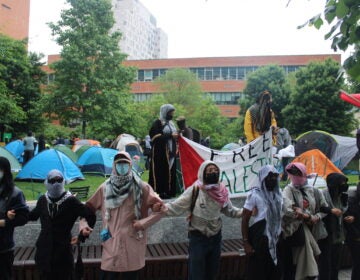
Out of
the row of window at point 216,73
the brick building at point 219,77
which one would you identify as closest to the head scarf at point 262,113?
the brick building at point 219,77

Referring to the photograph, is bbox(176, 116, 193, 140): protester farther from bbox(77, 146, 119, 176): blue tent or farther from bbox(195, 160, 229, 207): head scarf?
bbox(77, 146, 119, 176): blue tent

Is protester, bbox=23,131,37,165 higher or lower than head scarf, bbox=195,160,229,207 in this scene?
higher

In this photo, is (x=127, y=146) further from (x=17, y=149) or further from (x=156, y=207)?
(x=156, y=207)

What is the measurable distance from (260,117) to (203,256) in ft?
11.9

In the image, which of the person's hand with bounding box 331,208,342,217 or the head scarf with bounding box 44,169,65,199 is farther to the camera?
the person's hand with bounding box 331,208,342,217

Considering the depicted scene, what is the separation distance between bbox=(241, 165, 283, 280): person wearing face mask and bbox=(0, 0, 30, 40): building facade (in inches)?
1983

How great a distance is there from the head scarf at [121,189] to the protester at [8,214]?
95cm

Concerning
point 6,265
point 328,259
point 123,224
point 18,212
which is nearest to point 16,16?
point 18,212

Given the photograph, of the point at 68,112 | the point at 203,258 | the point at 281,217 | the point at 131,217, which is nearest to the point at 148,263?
the point at 203,258

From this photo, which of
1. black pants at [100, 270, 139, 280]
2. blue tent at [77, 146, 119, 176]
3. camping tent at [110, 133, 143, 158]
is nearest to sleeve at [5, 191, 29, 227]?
black pants at [100, 270, 139, 280]

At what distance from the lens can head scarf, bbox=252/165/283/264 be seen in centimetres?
489

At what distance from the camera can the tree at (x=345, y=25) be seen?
10.8 feet

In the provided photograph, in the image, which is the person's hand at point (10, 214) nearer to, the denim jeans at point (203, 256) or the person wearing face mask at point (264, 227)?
the denim jeans at point (203, 256)

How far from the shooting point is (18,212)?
14.6 ft
